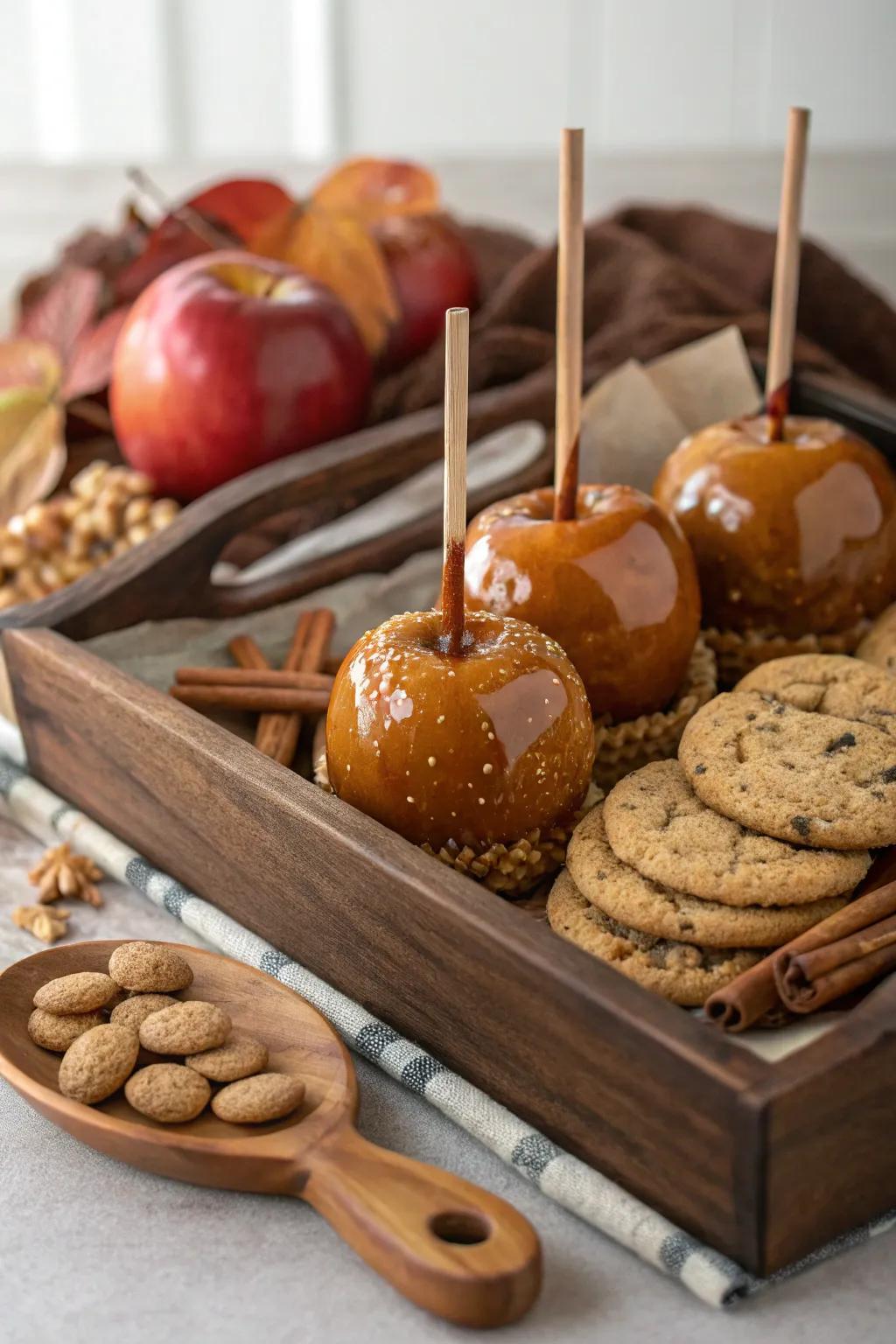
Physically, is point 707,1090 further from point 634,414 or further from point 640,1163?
point 634,414

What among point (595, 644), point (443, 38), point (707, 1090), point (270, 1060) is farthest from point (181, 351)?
point (443, 38)

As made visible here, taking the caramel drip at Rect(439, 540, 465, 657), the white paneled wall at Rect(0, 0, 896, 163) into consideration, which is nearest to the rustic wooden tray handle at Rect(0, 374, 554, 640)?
the caramel drip at Rect(439, 540, 465, 657)

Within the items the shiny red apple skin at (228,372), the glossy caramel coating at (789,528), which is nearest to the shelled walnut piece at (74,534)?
the shiny red apple skin at (228,372)

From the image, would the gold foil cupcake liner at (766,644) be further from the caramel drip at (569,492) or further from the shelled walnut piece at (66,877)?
the shelled walnut piece at (66,877)

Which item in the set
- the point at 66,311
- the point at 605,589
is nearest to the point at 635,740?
the point at 605,589

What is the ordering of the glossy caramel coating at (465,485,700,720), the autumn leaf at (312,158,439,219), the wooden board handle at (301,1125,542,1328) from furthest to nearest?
1. the autumn leaf at (312,158,439,219)
2. the glossy caramel coating at (465,485,700,720)
3. the wooden board handle at (301,1125,542,1328)

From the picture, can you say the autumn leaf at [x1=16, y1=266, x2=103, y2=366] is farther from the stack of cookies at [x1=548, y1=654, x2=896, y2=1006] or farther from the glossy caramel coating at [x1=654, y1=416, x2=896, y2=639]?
the stack of cookies at [x1=548, y1=654, x2=896, y2=1006]

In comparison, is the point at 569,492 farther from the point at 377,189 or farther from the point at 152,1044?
the point at 377,189
